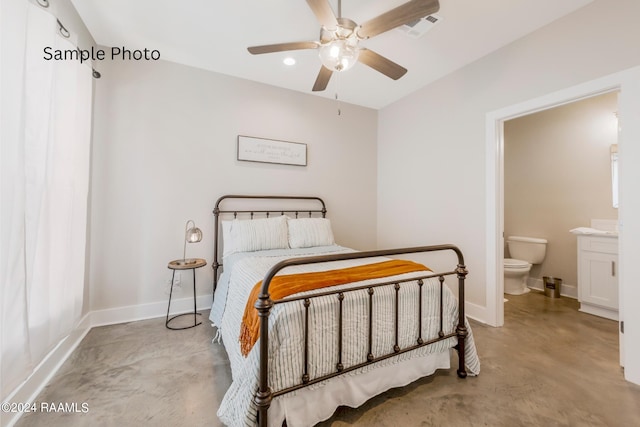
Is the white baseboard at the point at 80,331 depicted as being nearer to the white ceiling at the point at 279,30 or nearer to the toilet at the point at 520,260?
the white ceiling at the point at 279,30

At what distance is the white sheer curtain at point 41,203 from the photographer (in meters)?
1.21

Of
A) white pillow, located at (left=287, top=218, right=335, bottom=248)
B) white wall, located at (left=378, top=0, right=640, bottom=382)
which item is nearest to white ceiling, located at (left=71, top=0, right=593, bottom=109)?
white wall, located at (left=378, top=0, right=640, bottom=382)

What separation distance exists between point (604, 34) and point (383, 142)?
2.43 metres

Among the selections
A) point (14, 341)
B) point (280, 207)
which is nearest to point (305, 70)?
point (280, 207)

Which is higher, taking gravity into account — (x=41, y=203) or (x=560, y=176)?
(x=560, y=176)

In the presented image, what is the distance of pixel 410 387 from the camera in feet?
5.67

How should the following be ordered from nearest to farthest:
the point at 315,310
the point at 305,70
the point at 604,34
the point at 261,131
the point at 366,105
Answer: the point at 315,310 → the point at 604,34 → the point at 305,70 → the point at 261,131 → the point at 366,105

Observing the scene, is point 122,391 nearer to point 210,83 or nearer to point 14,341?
point 14,341

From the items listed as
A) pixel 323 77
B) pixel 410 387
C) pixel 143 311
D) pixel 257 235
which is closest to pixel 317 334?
pixel 410 387

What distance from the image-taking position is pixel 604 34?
1.97m

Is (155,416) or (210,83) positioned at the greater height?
(210,83)

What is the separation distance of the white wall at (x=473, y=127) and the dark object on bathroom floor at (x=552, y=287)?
4.95 ft

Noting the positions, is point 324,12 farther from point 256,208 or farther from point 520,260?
point 520,260

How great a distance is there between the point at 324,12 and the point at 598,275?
3.79m
